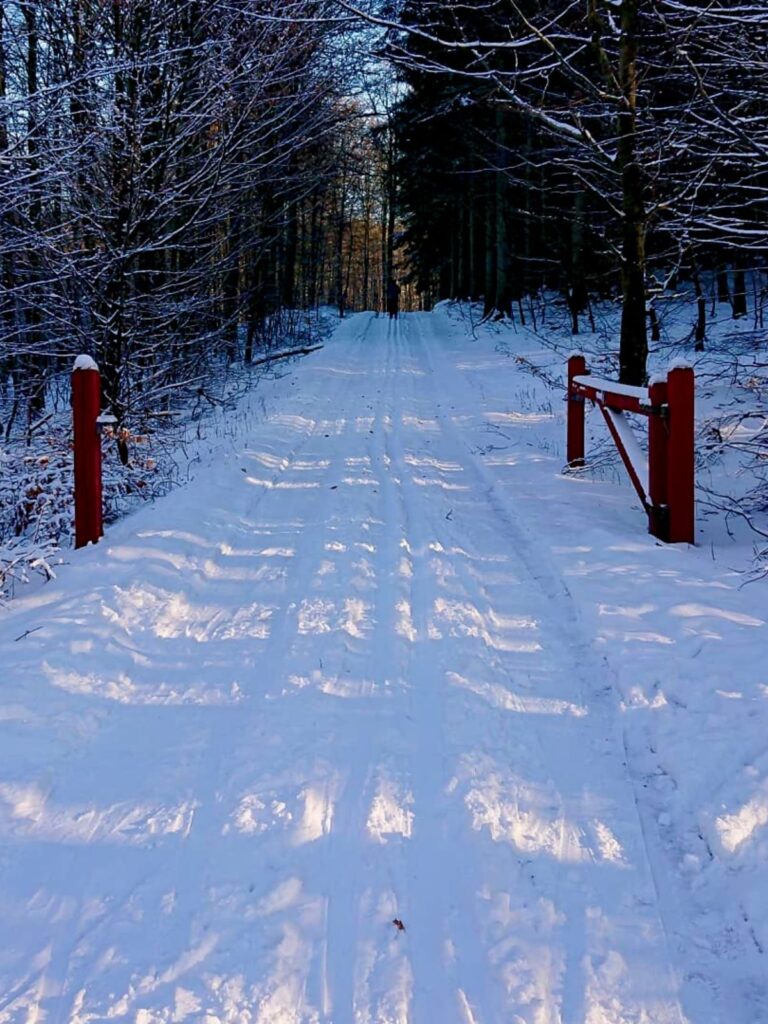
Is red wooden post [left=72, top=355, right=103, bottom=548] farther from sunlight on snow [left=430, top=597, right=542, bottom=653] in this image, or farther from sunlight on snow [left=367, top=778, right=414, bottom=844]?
sunlight on snow [left=367, top=778, right=414, bottom=844]

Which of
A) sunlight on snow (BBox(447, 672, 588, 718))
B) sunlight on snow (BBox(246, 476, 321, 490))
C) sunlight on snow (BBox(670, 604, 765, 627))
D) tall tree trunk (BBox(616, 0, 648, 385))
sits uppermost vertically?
tall tree trunk (BBox(616, 0, 648, 385))

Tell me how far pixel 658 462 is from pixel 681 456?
0.26 m

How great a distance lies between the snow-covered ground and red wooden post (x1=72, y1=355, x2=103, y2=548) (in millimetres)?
394

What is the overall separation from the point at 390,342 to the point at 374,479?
2076 centimetres

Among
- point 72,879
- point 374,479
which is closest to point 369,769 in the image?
point 72,879

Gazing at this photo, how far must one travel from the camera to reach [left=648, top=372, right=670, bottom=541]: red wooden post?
19.2 feet

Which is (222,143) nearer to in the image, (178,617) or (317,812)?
(178,617)

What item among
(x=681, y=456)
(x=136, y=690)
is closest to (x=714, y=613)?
(x=681, y=456)

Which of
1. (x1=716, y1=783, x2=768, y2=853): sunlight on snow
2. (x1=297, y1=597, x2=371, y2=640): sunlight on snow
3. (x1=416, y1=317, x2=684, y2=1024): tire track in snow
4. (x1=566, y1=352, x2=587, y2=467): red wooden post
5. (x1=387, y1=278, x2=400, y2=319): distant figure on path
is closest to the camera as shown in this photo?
(x1=416, y1=317, x2=684, y2=1024): tire track in snow

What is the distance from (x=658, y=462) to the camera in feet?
19.7

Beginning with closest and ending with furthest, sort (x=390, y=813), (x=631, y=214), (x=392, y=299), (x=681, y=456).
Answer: (x=390, y=813) < (x=681, y=456) < (x=631, y=214) < (x=392, y=299)

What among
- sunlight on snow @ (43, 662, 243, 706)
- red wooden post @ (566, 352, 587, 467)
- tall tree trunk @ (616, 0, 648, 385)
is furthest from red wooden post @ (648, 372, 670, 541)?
sunlight on snow @ (43, 662, 243, 706)

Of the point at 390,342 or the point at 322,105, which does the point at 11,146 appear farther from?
the point at 390,342

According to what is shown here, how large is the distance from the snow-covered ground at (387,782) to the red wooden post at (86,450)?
0.39 meters
